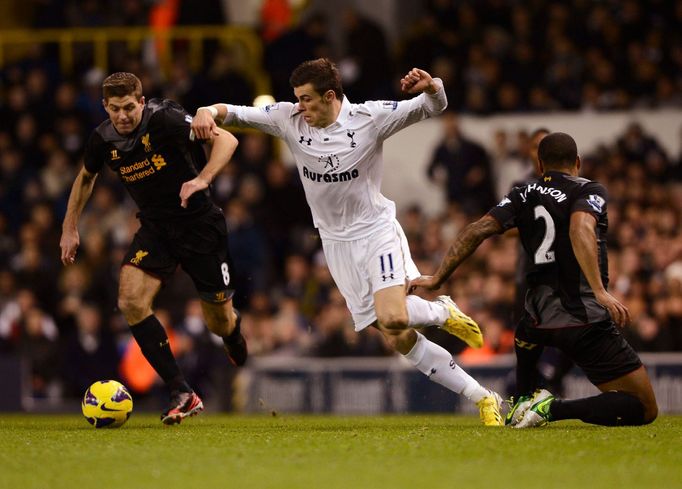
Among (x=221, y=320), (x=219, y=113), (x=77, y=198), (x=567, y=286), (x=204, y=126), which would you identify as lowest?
(x=221, y=320)

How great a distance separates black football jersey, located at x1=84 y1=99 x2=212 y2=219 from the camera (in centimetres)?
970

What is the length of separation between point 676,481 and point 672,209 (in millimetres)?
9556

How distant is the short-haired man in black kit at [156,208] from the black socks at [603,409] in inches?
102

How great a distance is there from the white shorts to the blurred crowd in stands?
4827 mm

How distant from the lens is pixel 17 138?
19500 millimetres

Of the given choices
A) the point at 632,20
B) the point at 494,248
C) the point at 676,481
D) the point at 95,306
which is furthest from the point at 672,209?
the point at 676,481

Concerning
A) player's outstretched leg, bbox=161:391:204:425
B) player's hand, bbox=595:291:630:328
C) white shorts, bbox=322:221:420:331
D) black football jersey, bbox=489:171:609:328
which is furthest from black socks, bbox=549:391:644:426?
player's outstretched leg, bbox=161:391:204:425

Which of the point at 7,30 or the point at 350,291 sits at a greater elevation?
the point at 7,30

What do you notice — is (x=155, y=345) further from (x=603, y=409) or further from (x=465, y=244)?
(x=603, y=409)

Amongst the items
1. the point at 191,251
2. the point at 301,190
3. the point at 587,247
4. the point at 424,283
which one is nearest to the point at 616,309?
the point at 587,247

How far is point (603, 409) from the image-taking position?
8.73 metres

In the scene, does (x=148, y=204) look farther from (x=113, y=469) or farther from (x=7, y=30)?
(x=7, y=30)

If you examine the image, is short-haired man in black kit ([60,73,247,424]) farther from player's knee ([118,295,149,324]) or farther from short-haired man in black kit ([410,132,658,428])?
short-haired man in black kit ([410,132,658,428])

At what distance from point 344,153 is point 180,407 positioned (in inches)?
82.2
